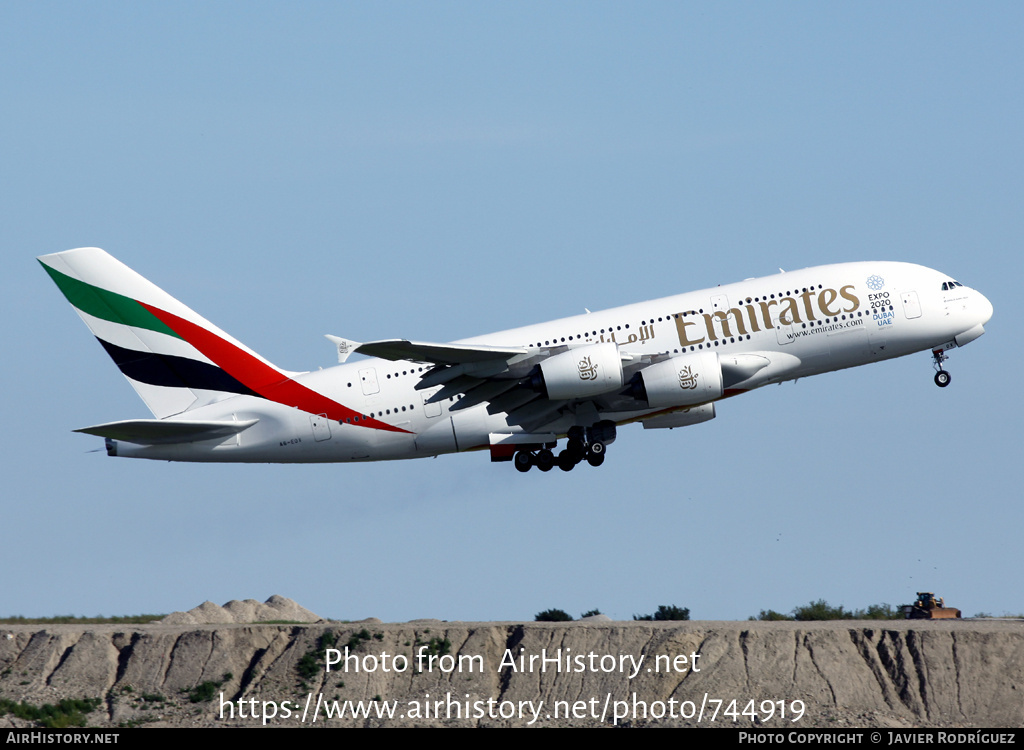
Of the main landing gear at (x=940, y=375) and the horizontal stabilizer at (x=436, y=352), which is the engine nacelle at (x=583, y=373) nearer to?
the horizontal stabilizer at (x=436, y=352)

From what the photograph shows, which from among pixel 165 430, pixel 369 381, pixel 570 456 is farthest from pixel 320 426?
pixel 570 456

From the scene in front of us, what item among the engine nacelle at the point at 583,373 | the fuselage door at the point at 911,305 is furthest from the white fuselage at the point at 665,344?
the engine nacelle at the point at 583,373

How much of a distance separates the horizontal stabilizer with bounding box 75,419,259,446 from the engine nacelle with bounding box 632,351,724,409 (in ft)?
44.9

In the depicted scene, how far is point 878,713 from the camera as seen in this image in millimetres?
49000

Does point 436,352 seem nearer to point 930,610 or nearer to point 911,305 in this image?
point 911,305

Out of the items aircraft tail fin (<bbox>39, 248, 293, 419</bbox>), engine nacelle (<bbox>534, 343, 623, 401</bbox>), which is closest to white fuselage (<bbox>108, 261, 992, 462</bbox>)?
aircraft tail fin (<bbox>39, 248, 293, 419</bbox>)

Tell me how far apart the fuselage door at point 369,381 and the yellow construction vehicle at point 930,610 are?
28.0 m

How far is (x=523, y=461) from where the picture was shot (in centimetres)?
4847

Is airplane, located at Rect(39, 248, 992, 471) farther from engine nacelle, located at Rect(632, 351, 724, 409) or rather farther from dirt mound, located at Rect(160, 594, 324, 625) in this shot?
dirt mound, located at Rect(160, 594, 324, 625)

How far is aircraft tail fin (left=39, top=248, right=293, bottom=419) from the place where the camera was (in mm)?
47812

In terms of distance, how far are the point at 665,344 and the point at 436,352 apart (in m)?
7.95

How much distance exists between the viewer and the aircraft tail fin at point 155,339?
47.8 m

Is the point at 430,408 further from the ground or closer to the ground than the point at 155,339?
closer to the ground
